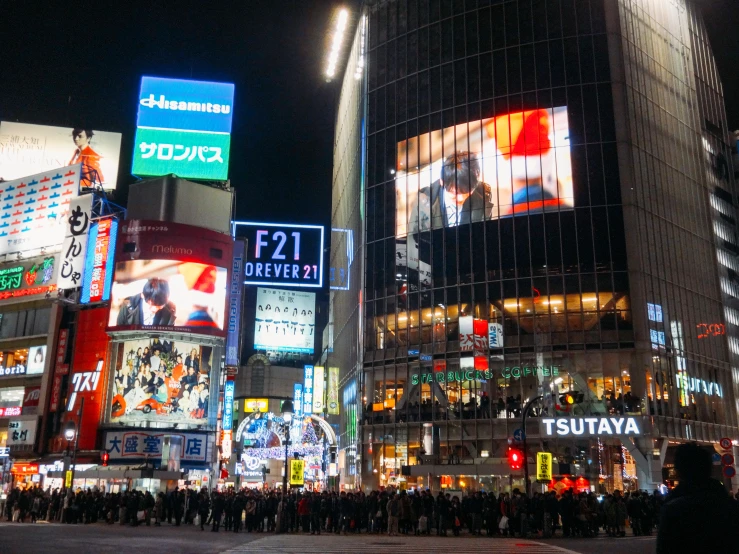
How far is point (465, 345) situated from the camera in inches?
1810

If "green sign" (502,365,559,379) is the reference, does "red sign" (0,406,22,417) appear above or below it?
below

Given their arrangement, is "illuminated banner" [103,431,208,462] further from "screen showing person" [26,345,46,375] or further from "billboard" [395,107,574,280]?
"billboard" [395,107,574,280]

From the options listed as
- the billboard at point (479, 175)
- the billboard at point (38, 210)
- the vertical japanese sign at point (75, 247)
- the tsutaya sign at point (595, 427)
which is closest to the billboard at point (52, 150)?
the billboard at point (38, 210)

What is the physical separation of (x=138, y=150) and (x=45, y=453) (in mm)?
22733

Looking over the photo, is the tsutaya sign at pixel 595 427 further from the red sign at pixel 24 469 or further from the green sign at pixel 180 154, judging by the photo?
the red sign at pixel 24 469

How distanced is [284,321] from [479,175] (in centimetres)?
3784

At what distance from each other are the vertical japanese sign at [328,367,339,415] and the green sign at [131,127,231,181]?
2860 centimetres

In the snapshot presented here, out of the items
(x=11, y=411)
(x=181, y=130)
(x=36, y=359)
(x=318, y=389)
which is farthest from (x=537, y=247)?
(x=11, y=411)

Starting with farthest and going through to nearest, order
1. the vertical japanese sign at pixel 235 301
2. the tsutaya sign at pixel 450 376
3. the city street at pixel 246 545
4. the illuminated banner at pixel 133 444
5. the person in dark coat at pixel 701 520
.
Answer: the vertical japanese sign at pixel 235 301
the tsutaya sign at pixel 450 376
the illuminated banner at pixel 133 444
the city street at pixel 246 545
the person in dark coat at pixel 701 520

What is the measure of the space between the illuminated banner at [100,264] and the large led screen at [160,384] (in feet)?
14.6

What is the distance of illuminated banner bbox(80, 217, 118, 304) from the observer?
159 ft

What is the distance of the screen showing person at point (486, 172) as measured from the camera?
49.8 m

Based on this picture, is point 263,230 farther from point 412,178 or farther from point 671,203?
point 671,203

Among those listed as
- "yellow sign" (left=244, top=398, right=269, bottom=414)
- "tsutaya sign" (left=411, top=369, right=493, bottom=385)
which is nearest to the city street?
"tsutaya sign" (left=411, top=369, right=493, bottom=385)
